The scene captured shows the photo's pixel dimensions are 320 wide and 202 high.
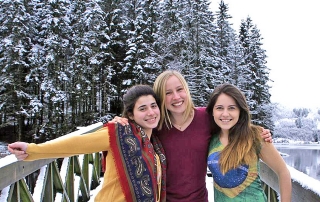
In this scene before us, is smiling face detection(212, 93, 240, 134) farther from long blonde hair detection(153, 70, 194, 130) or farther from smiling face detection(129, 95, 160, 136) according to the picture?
smiling face detection(129, 95, 160, 136)

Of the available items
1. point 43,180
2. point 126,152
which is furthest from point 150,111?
point 43,180

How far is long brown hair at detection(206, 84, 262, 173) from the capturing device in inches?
87.5

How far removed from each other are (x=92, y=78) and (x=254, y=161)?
24.6 m

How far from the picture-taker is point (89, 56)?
2594cm

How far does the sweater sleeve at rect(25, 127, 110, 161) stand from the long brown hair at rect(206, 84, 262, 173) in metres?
0.83

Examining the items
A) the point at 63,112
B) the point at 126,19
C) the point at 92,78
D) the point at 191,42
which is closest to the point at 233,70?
the point at 191,42

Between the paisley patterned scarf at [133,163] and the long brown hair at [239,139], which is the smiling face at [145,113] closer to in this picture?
the paisley patterned scarf at [133,163]

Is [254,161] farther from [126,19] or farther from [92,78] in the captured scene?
[126,19]

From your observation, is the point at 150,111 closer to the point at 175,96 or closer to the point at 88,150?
the point at 175,96

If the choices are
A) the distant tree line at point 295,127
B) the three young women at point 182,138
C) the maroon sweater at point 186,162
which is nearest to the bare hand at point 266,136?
the three young women at point 182,138

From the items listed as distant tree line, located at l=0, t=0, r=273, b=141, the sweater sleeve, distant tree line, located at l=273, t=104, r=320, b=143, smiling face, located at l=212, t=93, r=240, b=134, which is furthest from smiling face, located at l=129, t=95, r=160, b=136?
distant tree line, located at l=273, t=104, r=320, b=143

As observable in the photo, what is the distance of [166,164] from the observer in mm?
2387

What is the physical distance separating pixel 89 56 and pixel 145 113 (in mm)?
24566

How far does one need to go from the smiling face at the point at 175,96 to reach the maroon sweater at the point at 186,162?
6.6 inches
